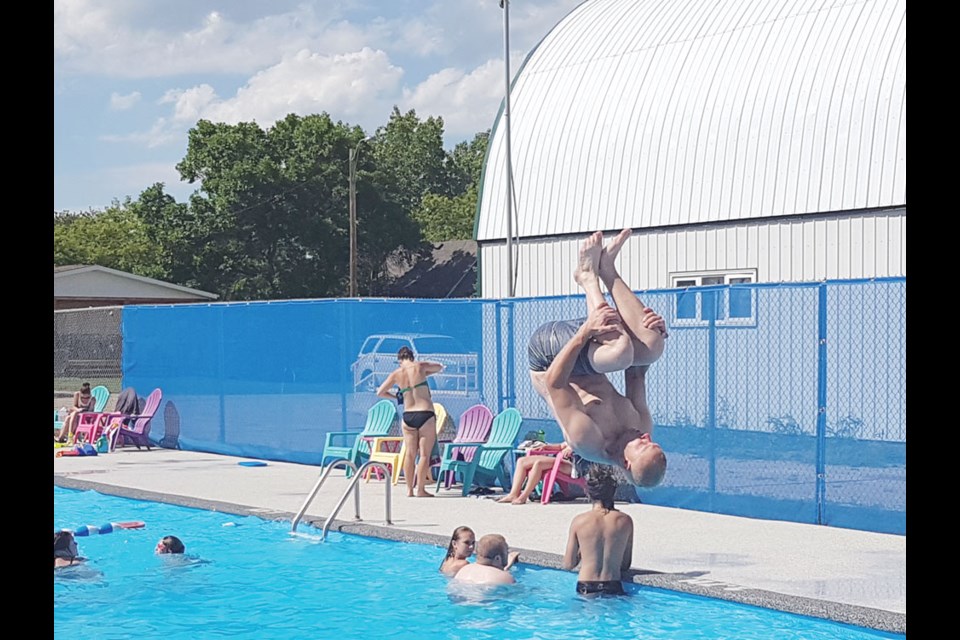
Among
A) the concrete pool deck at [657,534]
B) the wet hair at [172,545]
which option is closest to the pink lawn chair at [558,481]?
the concrete pool deck at [657,534]

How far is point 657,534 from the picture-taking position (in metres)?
10.7

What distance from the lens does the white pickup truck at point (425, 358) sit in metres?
15.5

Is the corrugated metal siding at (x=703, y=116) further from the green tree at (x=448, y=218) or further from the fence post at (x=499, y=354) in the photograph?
the green tree at (x=448, y=218)

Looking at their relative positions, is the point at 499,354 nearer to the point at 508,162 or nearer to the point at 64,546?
the point at 64,546

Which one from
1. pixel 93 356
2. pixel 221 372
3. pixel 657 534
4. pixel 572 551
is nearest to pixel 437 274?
pixel 93 356

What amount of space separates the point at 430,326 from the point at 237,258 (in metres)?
35.5

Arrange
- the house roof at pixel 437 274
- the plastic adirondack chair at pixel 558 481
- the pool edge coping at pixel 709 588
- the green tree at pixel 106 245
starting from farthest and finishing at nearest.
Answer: the green tree at pixel 106 245 < the house roof at pixel 437 274 < the plastic adirondack chair at pixel 558 481 < the pool edge coping at pixel 709 588

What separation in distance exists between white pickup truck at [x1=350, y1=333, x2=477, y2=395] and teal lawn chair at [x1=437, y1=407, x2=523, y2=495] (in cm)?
176

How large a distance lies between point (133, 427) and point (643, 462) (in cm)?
1442

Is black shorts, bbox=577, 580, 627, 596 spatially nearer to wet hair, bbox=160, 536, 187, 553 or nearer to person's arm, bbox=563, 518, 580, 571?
person's arm, bbox=563, 518, 580, 571

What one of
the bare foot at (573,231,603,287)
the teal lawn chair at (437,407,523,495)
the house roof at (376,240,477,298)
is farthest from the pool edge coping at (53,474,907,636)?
the house roof at (376,240,477,298)

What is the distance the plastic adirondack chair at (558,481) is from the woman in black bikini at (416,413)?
139 centimetres

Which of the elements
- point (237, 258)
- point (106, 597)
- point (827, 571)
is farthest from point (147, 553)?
point (237, 258)
